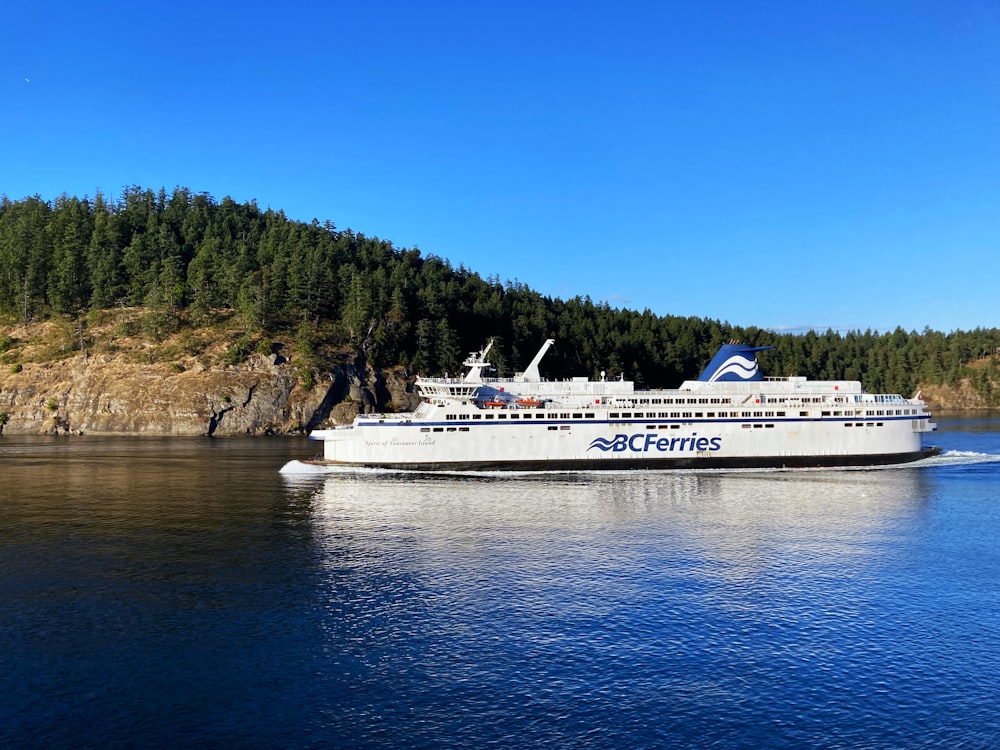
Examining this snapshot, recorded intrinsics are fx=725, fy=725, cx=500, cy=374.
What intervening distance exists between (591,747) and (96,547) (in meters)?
31.0

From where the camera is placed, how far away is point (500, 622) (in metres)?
28.2

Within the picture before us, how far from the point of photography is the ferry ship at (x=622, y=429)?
66.9 meters

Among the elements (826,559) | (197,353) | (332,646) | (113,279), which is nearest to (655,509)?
(826,559)

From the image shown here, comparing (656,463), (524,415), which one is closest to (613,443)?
(656,463)

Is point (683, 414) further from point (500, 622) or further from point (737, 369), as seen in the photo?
point (500, 622)

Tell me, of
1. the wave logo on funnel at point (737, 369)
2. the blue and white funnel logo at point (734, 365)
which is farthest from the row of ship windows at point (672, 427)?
the wave logo on funnel at point (737, 369)

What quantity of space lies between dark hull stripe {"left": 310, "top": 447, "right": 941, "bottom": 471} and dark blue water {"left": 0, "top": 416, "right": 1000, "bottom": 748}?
541 inches

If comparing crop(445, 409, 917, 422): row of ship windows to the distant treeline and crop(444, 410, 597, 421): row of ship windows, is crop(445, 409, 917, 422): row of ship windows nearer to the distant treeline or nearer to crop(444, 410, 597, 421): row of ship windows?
crop(444, 410, 597, 421): row of ship windows

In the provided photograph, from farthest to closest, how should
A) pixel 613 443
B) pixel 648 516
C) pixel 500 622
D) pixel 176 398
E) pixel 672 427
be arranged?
pixel 176 398 < pixel 672 427 < pixel 613 443 < pixel 648 516 < pixel 500 622

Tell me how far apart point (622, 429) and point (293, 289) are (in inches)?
3524

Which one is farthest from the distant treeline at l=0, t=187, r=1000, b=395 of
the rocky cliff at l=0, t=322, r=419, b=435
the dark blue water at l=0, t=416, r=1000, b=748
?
the dark blue water at l=0, t=416, r=1000, b=748

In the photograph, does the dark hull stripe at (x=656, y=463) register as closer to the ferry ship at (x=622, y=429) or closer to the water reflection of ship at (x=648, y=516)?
the ferry ship at (x=622, y=429)

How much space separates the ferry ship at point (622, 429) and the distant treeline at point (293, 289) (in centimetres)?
6205

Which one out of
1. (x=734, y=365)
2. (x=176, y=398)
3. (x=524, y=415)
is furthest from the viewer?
(x=176, y=398)
